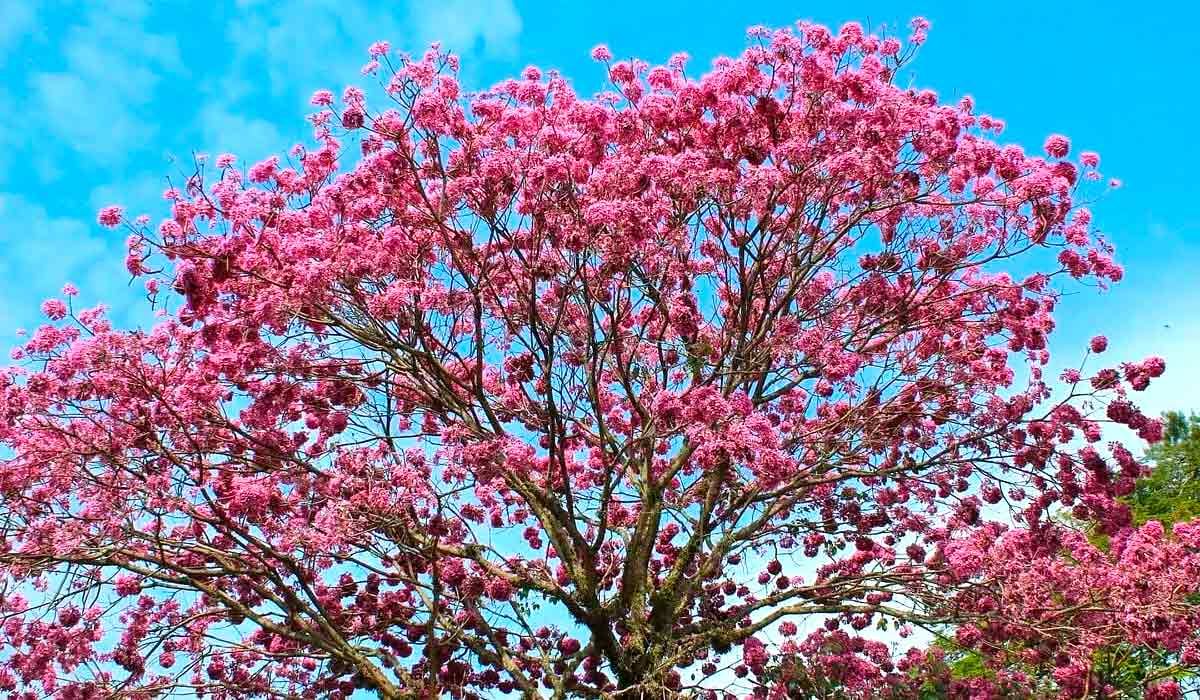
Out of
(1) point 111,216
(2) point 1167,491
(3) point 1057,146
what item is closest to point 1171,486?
(2) point 1167,491

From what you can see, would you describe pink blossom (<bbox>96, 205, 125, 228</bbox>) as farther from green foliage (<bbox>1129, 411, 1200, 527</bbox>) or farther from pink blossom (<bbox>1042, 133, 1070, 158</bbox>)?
green foliage (<bbox>1129, 411, 1200, 527</bbox>)

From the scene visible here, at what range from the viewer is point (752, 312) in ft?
38.9

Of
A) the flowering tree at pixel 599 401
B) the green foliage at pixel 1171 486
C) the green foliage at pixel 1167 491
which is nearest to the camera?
the flowering tree at pixel 599 401

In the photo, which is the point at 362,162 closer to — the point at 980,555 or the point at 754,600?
the point at 754,600

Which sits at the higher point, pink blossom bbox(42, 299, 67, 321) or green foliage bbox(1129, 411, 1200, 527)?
green foliage bbox(1129, 411, 1200, 527)

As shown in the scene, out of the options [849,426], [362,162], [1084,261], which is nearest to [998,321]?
[1084,261]

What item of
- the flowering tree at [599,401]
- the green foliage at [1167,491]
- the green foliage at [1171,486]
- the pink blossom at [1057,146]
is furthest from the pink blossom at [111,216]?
the green foliage at [1171,486]

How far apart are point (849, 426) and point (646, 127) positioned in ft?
12.2

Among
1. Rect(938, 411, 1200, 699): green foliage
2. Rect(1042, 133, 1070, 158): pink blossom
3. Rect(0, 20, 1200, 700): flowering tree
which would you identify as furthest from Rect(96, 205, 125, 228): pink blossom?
Rect(938, 411, 1200, 699): green foliage

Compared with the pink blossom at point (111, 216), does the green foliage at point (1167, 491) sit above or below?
above

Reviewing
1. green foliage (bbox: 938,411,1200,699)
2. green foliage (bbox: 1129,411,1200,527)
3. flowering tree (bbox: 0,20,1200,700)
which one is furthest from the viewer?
green foliage (bbox: 1129,411,1200,527)

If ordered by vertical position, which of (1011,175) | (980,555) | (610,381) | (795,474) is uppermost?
(1011,175)

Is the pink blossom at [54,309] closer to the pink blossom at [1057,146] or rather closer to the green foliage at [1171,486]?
the pink blossom at [1057,146]

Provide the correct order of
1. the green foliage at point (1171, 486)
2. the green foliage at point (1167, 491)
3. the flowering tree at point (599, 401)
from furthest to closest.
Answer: the green foliage at point (1171, 486), the green foliage at point (1167, 491), the flowering tree at point (599, 401)
